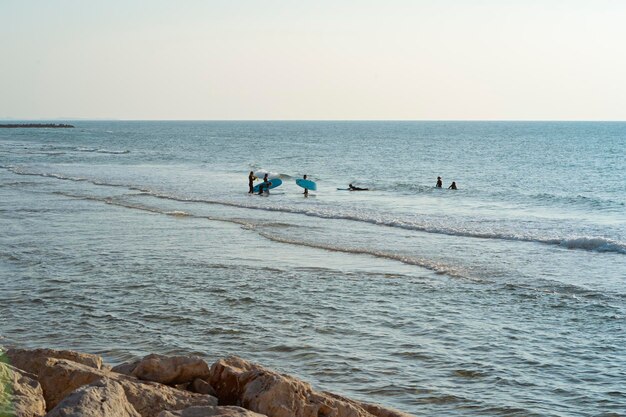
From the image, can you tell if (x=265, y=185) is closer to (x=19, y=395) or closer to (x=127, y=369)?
(x=127, y=369)

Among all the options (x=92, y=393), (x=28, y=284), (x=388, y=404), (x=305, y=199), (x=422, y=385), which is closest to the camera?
(x=92, y=393)

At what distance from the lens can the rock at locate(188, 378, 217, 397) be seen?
316 inches

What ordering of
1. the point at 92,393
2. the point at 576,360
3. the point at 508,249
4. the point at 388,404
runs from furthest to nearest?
the point at 508,249 → the point at 576,360 → the point at 388,404 → the point at 92,393

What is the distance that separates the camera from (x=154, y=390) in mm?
7441

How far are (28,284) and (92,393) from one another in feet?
38.2

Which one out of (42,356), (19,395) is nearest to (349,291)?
(42,356)

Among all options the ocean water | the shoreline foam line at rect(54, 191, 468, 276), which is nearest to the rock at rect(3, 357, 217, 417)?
the ocean water

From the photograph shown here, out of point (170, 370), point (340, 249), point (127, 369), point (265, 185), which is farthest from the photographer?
point (265, 185)

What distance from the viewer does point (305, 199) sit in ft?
137

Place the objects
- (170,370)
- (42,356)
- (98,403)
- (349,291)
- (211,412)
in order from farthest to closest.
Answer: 1. (349,291)
2. (170,370)
3. (42,356)
4. (211,412)
5. (98,403)

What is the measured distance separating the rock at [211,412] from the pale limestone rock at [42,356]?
1.97m

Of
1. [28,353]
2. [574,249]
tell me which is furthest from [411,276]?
[28,353]

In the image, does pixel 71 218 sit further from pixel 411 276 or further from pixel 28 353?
pixel 28 353

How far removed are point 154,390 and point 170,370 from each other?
770mm
